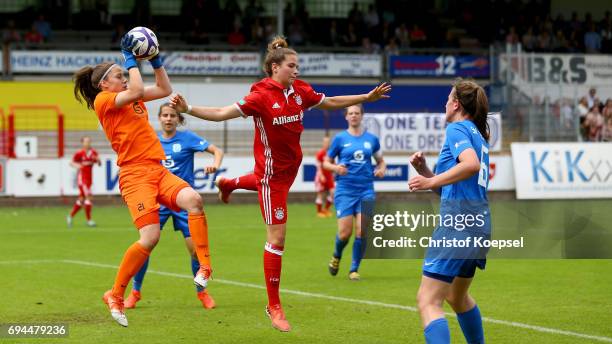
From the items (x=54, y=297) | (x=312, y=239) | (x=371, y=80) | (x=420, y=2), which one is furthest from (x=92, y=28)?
(x=54, y=297)

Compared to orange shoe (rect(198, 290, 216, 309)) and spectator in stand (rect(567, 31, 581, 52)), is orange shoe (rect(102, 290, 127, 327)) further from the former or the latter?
spectator in stand (rect(567, 31, 581, 52))

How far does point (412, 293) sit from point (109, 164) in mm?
15259

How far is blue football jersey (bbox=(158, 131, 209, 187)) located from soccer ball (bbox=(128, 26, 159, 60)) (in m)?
2.96

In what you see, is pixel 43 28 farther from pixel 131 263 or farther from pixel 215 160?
pixel 131 263

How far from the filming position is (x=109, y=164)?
26.1 metres

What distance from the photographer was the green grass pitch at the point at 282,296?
952 cm

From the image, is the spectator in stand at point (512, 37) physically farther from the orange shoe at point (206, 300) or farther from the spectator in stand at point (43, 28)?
the orange shoe at point (206, 300)

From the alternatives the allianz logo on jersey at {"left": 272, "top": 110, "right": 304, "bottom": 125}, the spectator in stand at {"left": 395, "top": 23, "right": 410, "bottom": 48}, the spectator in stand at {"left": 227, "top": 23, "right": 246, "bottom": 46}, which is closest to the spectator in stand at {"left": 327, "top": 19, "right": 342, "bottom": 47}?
the spectator in stand at {"left": 395, "top": 23, "right": 410, "bottom": 48}

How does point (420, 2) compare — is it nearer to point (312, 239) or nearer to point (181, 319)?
point (312, 239)

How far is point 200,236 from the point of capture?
9820 millimetres

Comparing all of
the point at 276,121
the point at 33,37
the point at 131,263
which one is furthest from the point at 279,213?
the point at 33,37

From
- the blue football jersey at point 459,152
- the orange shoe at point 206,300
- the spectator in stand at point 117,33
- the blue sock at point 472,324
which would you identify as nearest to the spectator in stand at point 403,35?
the spectator in stand at point 117,33

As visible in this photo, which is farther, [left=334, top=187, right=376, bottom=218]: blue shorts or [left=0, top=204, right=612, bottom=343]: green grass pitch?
[left=334, top=187, right=376, bottom=218]: blue shorts

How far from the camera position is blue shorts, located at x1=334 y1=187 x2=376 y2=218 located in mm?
13719
